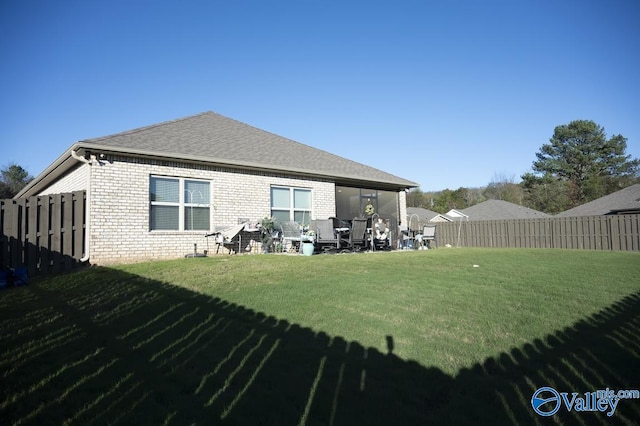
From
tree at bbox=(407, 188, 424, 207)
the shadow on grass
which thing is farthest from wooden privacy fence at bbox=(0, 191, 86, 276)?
tree at bbox=(407, 188, 424, 207)

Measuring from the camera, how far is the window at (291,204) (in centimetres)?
1357

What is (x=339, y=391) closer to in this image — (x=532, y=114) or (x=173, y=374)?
(x=173, y=374)

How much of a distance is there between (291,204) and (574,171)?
147ft

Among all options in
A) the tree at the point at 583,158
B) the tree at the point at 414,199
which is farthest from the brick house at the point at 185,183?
the tree at the point at 583,158

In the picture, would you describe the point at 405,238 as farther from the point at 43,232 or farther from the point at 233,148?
the point at 43,232

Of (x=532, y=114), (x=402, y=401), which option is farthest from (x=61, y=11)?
(x=532, y=114)

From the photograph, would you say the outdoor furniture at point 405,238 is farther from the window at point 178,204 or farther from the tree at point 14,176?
the tree at point 14,176

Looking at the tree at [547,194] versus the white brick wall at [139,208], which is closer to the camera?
the white brick wall at [139,208]

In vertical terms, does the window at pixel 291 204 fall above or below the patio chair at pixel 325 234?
above

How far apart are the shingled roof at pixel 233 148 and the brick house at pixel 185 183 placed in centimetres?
4

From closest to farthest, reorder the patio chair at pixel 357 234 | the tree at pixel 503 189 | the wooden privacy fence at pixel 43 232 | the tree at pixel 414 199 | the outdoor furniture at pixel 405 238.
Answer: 1. the wooden privacy fence at pixel 43 232
2. the patio chair at pixel 357 234
3. the outdoor furniture at pixel 405 238
4. the tree at pixel 503 189
5. the tree at pixel 414 199

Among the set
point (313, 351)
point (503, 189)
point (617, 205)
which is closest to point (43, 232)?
point (313, 351)

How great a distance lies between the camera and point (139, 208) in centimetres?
1041

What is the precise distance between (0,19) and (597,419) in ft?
57.2
